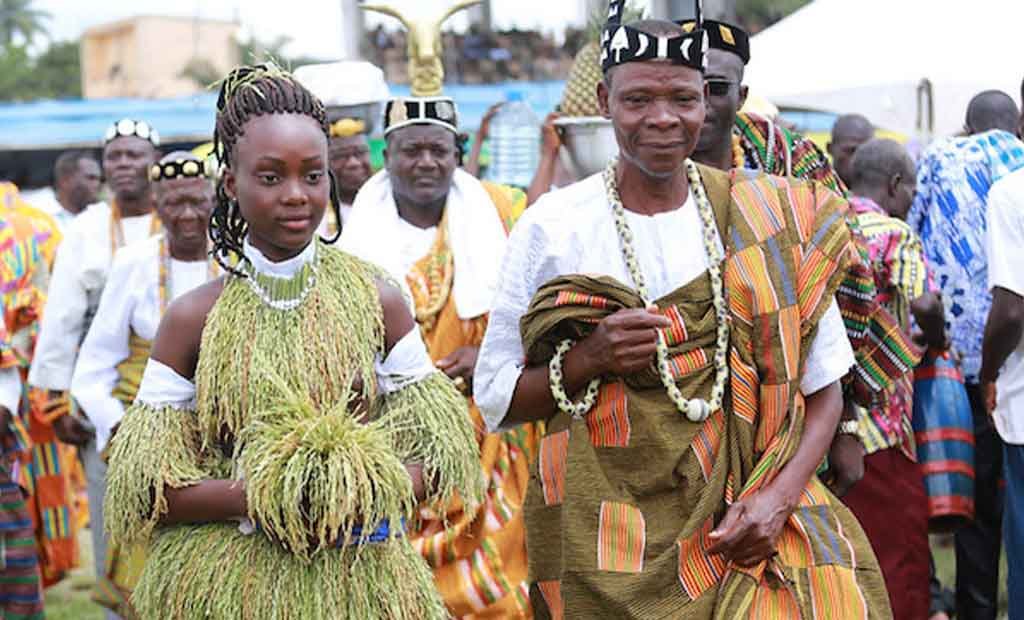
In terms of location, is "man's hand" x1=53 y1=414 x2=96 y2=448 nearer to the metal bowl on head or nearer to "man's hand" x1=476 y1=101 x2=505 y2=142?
the metal bowl on head

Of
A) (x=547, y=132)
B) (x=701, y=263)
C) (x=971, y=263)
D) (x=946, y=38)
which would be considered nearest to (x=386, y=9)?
(x=547, y=132)

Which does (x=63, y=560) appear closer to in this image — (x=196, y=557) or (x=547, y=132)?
(x=547, y=132)

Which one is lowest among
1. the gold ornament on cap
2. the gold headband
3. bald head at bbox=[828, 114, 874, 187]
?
bald head at bbox=[828, 114, 874, 187]

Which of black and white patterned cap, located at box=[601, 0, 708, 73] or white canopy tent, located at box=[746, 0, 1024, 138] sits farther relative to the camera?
white canopy tent, located at box=[746, 0, 1024, 138]

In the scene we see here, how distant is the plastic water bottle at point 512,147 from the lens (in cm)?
911

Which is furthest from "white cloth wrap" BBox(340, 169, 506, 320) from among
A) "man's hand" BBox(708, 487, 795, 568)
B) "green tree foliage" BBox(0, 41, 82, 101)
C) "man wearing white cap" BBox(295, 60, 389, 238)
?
"green tree foliage" BBox(0, 41, 82, 101)

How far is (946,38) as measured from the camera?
10.2 meters

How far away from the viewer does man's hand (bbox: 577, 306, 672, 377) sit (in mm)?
3480

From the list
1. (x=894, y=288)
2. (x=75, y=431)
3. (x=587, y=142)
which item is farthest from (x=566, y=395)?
(x=75, y=431)

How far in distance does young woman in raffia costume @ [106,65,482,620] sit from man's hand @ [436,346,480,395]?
7.45 feet

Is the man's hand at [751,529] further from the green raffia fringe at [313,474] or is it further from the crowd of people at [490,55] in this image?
the crowd of people at [490,55]

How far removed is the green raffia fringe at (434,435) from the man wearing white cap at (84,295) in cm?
314

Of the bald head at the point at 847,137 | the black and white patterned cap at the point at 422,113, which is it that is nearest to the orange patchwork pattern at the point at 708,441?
the black and white patterned cap at the point at 422,113

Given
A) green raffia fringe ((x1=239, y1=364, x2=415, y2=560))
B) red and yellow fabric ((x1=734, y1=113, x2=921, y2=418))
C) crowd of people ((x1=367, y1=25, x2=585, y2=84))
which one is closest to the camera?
green raffia fringe ((x1=239, y1=364, x2=415, y2=560))
